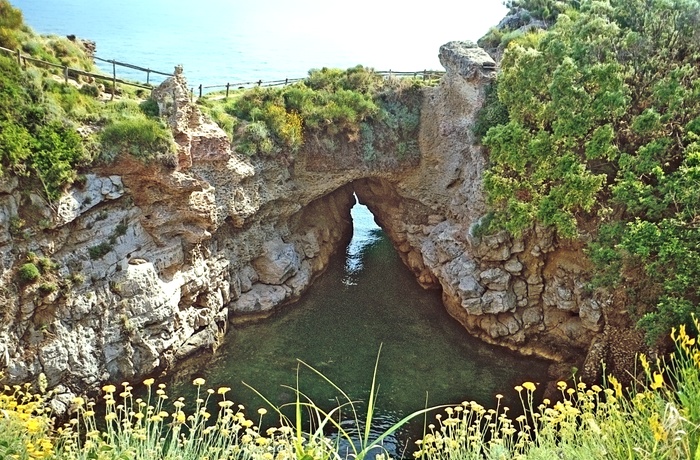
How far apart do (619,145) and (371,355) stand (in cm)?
1180

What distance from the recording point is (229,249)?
26266mm

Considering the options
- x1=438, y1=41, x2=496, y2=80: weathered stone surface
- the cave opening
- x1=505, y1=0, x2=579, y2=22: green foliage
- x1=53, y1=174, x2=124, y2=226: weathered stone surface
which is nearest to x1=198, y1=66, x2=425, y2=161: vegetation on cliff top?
x1=438, y1=41, x2=496, y2=80: weathered stone surface

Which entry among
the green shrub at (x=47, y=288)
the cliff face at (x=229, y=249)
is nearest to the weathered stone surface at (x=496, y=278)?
the cliff face at (x=229, y=249)

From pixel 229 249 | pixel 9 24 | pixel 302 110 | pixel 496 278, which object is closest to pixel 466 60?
pixel 302 110

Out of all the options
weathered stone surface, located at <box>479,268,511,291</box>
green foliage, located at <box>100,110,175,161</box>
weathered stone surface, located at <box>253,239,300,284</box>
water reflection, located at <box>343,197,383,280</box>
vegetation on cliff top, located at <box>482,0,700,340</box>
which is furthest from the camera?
water reflection, located at <box>343,197,383,280</box>

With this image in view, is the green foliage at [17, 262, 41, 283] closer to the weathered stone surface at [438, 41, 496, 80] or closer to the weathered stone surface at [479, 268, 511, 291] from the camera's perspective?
the weathered stone surface at [479, 268, 511, 291]

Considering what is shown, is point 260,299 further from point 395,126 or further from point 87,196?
point 395,126

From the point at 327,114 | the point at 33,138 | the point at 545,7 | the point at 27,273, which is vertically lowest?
the point at 27,273

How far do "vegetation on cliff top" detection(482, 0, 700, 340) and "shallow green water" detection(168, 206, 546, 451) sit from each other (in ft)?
18.1

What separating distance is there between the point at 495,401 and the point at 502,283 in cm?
509

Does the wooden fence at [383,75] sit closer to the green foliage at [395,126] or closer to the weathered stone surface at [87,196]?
the green foliage at [395,126]

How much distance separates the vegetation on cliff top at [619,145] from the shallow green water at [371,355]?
5.51 metres

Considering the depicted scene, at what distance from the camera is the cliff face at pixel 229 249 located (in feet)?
63.4

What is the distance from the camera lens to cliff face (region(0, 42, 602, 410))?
63.4 feet
